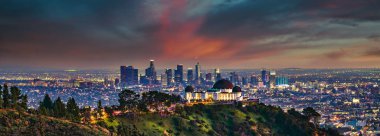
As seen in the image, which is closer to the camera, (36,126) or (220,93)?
(36,126)

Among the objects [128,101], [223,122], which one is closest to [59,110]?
[128,101]

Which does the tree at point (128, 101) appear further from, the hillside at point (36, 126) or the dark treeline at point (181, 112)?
the hillside at point (36, 126)

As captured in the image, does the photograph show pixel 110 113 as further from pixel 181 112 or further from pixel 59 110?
pixel 181 112

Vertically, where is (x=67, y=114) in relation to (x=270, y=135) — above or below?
above

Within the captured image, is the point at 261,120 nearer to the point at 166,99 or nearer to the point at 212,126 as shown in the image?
the point at 212,126

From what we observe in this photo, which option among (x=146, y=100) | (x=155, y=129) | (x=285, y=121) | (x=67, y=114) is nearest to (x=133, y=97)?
(x=146, y=100)

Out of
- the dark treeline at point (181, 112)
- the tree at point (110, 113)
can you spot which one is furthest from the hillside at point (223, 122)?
the tree at point (110, 113)
